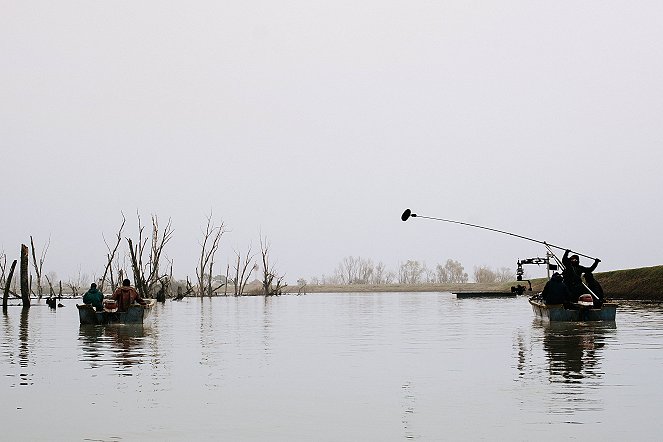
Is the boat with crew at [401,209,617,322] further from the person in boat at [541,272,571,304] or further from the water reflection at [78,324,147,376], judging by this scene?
the water reflection at [78,324,147,376]

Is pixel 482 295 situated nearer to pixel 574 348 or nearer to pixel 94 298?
pixel 94 298

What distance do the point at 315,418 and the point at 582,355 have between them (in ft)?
30.7

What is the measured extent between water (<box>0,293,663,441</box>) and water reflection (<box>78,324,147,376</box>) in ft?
0.29

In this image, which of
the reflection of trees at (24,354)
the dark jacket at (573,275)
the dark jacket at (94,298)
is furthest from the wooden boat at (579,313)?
the reflection of trees at (24,354)

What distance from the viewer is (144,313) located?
32344 millimetres

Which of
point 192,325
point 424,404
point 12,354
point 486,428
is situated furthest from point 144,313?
point 486,428

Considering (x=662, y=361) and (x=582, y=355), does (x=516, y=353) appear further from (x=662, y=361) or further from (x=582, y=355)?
(x=662, y=361)

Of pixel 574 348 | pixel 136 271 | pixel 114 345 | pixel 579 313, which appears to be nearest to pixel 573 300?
pixel 579 313

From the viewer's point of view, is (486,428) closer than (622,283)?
Yes

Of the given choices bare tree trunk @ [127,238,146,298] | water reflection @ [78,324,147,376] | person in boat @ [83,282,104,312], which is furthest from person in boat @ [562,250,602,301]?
bare tree trunk @ [127,238,146,298]

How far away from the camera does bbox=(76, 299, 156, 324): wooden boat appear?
31.2m

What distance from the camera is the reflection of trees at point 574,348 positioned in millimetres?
15352

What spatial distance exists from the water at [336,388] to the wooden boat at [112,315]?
5456 mm

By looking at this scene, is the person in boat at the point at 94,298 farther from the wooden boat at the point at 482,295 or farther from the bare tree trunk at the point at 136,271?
the wooden boat at the point at 482,295
